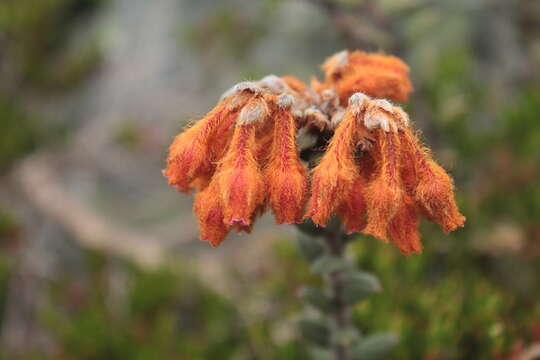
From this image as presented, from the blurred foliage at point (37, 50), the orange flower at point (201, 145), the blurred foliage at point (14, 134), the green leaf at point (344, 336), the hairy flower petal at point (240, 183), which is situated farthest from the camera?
the blurred foliage at point (37, 50)

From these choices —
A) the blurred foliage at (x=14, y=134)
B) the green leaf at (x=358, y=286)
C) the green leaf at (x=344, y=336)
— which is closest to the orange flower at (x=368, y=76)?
the green leaf at (x=358, y=286)

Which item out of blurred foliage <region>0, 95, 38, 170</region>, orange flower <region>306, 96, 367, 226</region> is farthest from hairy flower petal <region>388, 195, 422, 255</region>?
blurred foliage <region>0, 95, 38, 170</region>

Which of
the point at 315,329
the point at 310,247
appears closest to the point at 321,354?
the point at 315,329

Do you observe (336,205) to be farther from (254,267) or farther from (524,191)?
(254,267)

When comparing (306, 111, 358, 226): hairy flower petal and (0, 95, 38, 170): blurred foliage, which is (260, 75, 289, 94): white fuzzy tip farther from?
(0, 95, 38, 170): blurred foliage

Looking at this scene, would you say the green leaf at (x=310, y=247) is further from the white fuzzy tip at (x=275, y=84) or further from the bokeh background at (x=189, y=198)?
the white fuzzy tip at (x=275, y=84)

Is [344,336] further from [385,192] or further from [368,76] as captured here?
[368,76]

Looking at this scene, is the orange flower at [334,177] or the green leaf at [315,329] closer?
the orange flower at [334,177]
